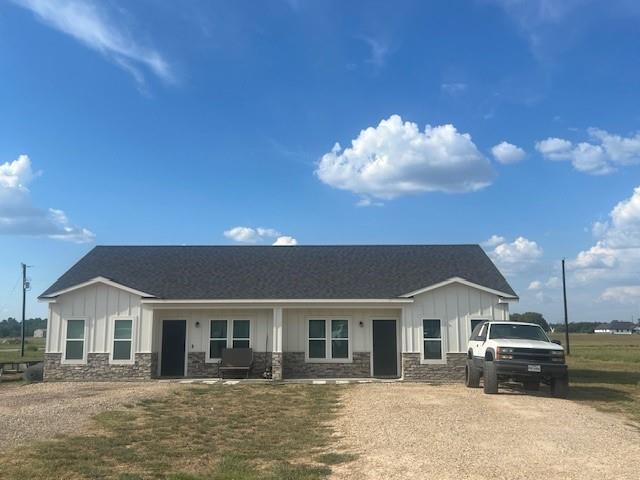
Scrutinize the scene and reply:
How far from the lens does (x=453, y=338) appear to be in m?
19.1

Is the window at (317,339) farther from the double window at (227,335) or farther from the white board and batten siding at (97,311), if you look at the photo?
the white board and batten siding at (97,311)

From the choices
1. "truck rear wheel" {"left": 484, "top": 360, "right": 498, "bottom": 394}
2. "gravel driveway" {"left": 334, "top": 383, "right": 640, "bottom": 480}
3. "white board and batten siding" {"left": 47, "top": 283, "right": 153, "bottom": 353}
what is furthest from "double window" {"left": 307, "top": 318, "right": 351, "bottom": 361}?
"truck rear wheel" {"left": 484, "top": 360, "right": 498, "bottom": 394}

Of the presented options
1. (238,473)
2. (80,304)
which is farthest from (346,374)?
(238,473)

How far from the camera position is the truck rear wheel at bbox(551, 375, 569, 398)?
48.2 ft

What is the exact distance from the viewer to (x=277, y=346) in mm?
19422

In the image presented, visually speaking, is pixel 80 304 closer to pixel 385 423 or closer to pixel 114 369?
pixel 114 369

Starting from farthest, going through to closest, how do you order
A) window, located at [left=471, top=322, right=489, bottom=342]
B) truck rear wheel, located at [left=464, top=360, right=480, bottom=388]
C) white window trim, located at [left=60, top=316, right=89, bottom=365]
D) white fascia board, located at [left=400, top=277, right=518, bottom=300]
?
white window trim, located at [left=60, top=316, right=89, bottom=365]
white fascia board, located at [left=400, top=277, right=518, bottom=300]
truck rear wheel, located at [left=464, top=360, right=480, bottom=388]
window, located at [left=471, top=322, right=489, bottom=342]

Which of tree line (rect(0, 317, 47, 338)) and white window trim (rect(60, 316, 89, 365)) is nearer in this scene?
white window trim (rect(60, 316, 89, 365))

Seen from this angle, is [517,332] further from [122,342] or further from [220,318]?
[122,342]

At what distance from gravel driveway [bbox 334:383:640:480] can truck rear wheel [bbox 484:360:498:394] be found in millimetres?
737

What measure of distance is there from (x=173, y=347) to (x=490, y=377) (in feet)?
35.9

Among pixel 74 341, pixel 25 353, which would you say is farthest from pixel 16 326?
pixel 74 341

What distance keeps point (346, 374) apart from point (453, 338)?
12.6ft

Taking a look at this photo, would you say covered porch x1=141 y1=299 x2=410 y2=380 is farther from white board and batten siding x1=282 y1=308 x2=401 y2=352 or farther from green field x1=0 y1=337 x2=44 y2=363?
green field x1=0 y1=337 x2=44 y2=363
